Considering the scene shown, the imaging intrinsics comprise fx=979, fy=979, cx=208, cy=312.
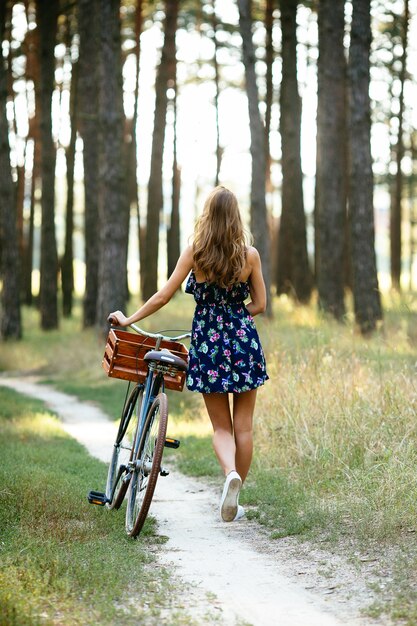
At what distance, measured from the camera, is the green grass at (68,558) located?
4871mm

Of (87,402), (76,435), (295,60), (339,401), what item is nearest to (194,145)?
(295,60)

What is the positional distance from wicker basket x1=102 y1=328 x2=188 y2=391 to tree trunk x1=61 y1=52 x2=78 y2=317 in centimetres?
2149

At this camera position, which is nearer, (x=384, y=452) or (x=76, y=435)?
(x=384, y=452)

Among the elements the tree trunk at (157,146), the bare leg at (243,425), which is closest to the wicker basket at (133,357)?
the bare leg at (243,425)

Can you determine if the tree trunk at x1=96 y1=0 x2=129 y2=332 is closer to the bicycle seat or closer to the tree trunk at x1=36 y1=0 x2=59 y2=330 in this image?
the tree trunk at x1=36 y1=0 x2=59 y2=330

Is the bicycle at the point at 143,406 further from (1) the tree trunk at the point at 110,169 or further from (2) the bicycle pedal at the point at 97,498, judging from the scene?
(1) the tree trunk at the point at 110,169

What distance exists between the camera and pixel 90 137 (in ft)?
77.3

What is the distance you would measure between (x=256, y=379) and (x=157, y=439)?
106 cm

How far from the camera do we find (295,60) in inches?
930

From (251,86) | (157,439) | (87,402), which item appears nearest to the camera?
(157,439)

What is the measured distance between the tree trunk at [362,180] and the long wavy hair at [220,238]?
10.2m

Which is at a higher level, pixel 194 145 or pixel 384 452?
pixel 194 145

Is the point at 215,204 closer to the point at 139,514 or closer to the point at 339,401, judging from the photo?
the point at 139,514

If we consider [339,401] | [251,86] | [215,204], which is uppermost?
[251,86]
